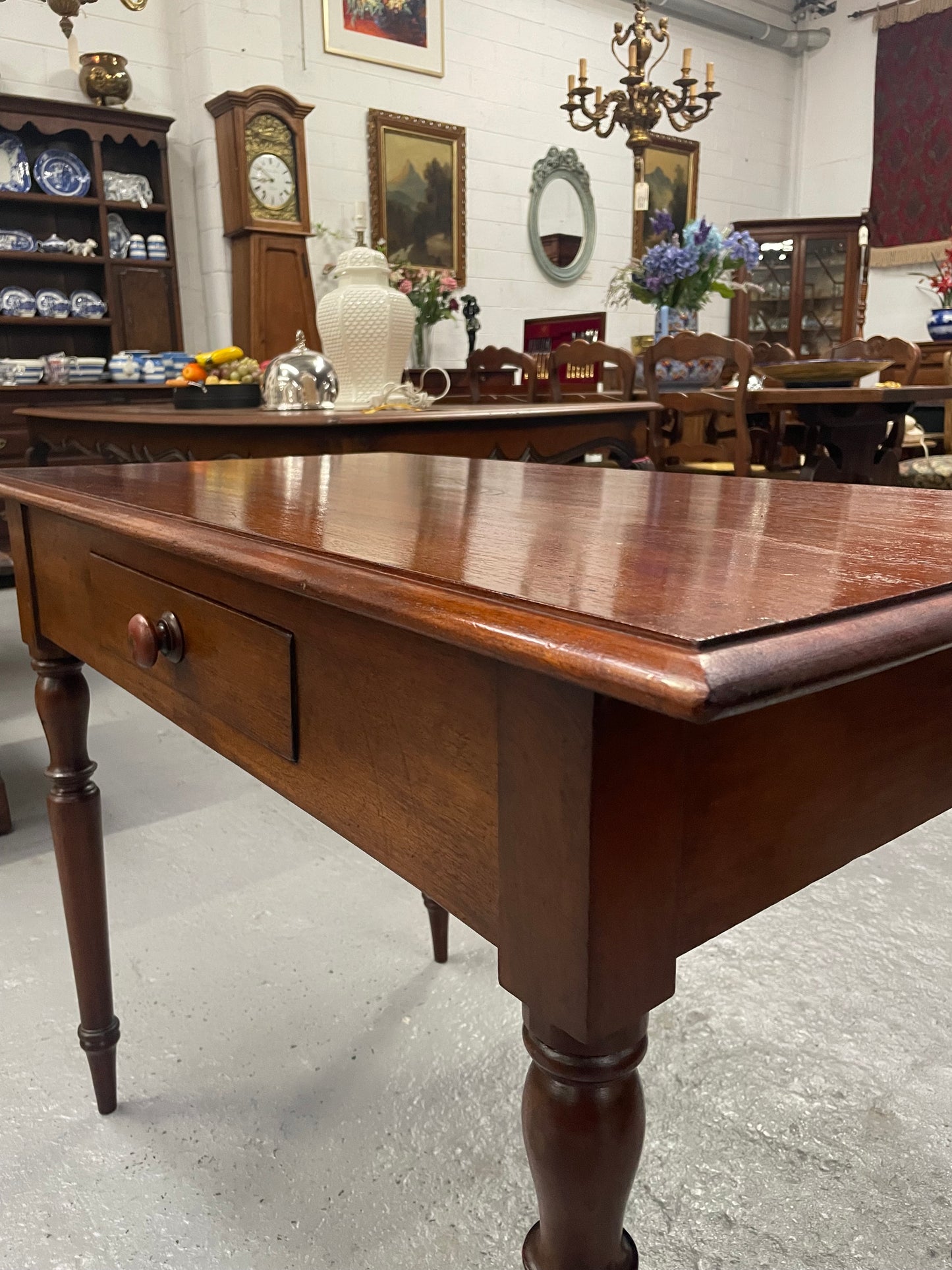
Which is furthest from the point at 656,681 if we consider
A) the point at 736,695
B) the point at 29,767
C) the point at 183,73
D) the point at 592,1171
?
the point at 183,73

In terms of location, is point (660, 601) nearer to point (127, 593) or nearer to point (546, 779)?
point (546, 779)

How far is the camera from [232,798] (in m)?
2.02

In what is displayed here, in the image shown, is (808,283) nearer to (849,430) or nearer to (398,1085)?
(849,430)

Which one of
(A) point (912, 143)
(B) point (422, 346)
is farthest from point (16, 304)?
(A) point (912, 143)

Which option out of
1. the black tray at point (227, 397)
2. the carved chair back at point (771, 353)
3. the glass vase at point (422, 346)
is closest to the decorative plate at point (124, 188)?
the glass vase at point (422, 346)

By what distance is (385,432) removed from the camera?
1879mm

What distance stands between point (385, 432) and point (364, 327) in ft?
2.13

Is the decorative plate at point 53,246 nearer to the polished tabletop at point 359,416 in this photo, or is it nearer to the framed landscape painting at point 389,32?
the framed landscape painting at point 389,32

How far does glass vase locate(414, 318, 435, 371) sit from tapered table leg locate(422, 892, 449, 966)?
4.50 metres

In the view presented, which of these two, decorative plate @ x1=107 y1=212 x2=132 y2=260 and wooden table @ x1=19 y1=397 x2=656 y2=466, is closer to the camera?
wooden table @ x1=19 y1=397 x2=656 y2=466

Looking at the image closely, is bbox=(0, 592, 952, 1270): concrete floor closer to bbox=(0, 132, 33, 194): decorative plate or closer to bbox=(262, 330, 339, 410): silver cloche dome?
bbox=(262, 330, 339, 410): silver cloche dome

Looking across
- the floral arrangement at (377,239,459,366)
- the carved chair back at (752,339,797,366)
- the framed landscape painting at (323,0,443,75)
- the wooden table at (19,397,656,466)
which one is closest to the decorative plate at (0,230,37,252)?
the floral arrangement at (377,239,459,366)

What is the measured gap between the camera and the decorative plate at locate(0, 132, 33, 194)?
14.0ft

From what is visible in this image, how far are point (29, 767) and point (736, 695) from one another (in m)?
2.21
